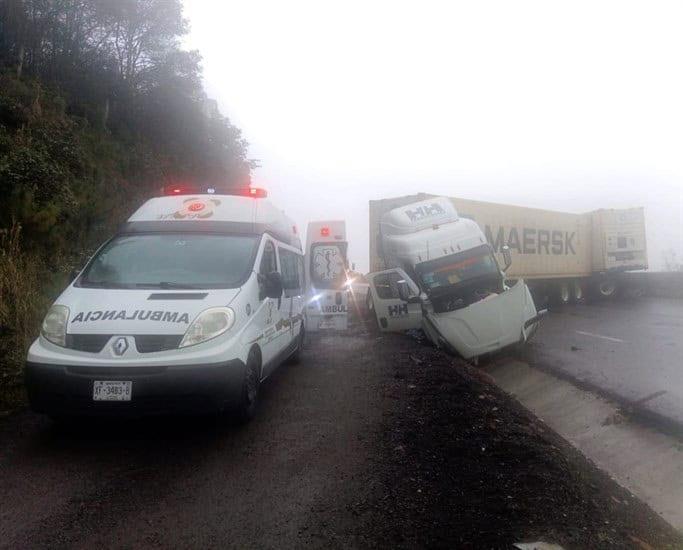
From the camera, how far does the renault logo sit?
4793 millimetres

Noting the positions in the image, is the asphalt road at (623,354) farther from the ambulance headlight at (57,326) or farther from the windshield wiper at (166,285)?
the ambulance headlight at (57,326)

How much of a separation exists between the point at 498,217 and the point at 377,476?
15661mm

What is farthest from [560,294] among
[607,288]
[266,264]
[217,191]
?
[266,264]

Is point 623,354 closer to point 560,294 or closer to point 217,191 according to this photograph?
point 217,191

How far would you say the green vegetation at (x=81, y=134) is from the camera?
937 cm

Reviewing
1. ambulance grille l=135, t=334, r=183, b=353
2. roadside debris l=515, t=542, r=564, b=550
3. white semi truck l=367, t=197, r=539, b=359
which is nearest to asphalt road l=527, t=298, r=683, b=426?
white semi truck l=367, t=197, r=539, b=359

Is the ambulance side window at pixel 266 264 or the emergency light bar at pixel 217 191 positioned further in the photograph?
the emergency light bar at pixel 217 191

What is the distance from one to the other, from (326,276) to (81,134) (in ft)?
38.4

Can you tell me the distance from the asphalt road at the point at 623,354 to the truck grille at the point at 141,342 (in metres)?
5.37

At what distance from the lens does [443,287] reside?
10.5 meters

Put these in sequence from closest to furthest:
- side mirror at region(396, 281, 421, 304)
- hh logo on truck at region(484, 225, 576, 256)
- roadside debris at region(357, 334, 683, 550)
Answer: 1. roadside debris at region(357, 334, 683, 550)
2. side mirror at region(396, 281, 421, 304)
3. hh logo on truck at region(484, 225, 576, 256)

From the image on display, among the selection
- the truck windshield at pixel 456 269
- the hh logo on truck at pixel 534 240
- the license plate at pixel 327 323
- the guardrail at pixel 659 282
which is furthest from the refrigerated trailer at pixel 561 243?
the truck windshield at pixel 456 269

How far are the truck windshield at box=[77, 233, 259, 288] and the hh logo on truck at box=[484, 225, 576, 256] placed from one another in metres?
12.6

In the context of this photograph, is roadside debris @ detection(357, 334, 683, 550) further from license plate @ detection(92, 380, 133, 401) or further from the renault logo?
the renault logo
